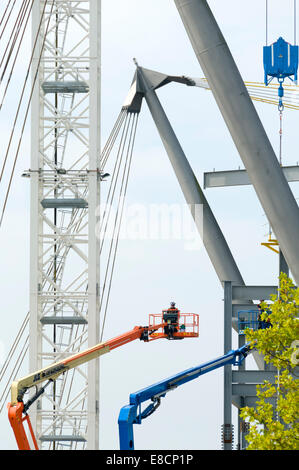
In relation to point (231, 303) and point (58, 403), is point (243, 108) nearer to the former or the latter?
point (231, 303)

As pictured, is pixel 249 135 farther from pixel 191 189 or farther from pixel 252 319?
pixel 191 189

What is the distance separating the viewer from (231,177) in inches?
1897

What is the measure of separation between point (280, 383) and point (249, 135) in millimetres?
7784

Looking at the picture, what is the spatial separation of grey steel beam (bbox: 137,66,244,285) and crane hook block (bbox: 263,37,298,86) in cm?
1315

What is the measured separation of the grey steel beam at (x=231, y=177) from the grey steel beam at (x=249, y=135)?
61.6 feet

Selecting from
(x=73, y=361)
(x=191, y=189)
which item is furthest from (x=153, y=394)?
(x=191, y=189)

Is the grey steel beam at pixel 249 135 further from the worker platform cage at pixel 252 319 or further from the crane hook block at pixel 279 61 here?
the worker platform cage at pixel 252 319

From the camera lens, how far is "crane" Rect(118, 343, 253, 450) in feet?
121

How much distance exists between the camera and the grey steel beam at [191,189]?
51250 millimetres

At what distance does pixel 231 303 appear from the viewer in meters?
45.1

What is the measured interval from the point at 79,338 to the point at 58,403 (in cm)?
355

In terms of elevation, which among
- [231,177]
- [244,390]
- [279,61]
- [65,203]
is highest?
[279,61]


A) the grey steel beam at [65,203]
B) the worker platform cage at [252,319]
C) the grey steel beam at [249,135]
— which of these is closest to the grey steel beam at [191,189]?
the worker platform cage at [252,319]

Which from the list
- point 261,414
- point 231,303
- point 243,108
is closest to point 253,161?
point 243,108
